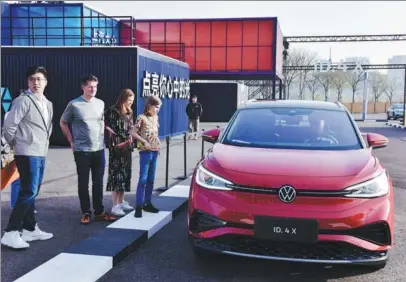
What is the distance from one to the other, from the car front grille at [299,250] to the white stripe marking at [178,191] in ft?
11.6

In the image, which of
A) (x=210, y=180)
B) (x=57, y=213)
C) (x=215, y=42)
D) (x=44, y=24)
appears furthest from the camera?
(x=215, y=42)

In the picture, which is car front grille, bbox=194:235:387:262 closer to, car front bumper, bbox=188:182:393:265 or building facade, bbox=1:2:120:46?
car front bumper, bbox=188:182:393:265

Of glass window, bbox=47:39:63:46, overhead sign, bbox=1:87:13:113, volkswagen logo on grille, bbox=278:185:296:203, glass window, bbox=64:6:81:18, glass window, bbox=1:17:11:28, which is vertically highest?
glass window, bbox=64:6:81:18

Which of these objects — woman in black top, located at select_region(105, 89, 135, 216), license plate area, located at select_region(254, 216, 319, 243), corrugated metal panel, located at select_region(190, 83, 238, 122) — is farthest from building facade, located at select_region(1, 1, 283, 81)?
license plate area, located at select_region(254, 216, 319, 243)

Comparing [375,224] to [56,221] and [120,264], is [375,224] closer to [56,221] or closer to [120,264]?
[120,264]

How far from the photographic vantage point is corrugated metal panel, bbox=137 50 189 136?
15492 mm

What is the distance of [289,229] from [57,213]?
380cm

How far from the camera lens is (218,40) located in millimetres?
26609

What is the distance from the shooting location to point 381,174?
13.3 ft

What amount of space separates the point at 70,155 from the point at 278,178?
1014cm

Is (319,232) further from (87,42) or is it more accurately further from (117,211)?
(87,42)

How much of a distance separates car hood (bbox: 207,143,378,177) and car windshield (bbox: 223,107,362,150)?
226 millimetres

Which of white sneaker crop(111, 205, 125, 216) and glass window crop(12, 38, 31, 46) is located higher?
glass window crop(12, 38, 31, 46)

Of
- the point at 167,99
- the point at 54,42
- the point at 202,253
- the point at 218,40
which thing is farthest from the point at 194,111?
the point at 202,253
